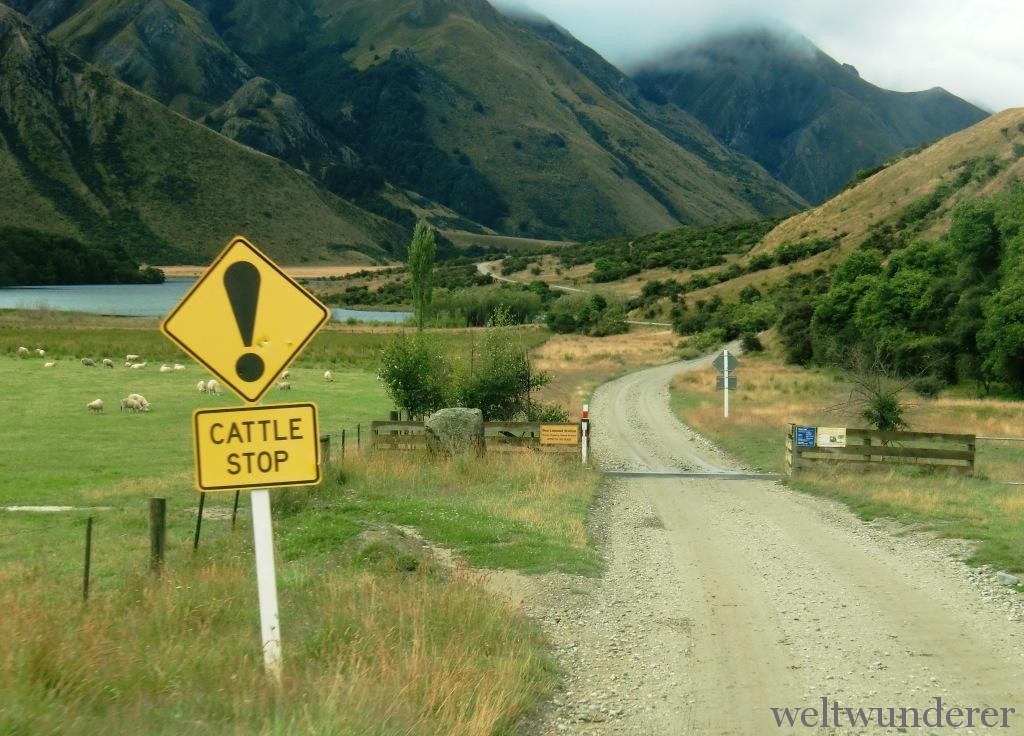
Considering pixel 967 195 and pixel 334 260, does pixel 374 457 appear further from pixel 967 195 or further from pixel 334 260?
pixel 334 260

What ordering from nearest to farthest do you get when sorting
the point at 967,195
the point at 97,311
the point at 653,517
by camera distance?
1. the point at 653,517
2. the point at 967,195
3. the point at 97,311

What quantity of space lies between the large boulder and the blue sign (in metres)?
6.95

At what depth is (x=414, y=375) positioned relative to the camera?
27844 millimetres

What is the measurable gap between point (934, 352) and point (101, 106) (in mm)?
180711

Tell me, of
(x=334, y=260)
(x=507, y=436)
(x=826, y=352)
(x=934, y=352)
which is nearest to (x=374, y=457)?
(x=507, y=436)

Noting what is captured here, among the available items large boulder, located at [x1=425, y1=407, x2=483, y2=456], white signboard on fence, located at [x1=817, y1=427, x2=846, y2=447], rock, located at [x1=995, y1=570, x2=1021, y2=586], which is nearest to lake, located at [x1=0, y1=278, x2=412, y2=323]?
large boulder, located at [x1=425, y1=407, x2=483, y2=456]

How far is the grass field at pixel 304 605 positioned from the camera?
5117mm

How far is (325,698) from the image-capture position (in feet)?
17.2

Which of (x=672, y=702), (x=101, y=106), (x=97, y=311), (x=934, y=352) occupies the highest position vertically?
(x=101, y=106)

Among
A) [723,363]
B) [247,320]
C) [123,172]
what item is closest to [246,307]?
[247,320]

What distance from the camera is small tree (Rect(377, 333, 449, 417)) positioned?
27.8 metres

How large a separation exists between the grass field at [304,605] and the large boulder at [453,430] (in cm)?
63

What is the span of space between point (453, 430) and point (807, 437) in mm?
7743

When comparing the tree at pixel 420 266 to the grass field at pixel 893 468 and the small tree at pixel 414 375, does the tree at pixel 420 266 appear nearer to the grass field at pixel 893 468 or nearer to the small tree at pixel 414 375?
the grass field at pixel 893 468
